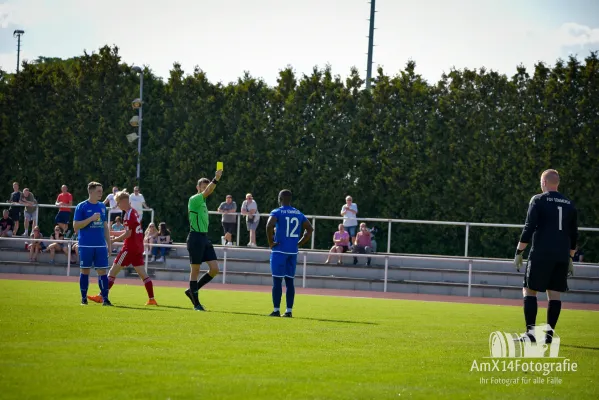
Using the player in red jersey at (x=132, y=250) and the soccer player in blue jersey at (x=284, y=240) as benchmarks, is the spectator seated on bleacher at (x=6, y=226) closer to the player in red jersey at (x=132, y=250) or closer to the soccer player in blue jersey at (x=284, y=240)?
the player in red jersey at (x=132, y=250)

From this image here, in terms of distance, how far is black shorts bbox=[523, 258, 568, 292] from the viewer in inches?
441

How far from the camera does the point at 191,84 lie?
35094mm

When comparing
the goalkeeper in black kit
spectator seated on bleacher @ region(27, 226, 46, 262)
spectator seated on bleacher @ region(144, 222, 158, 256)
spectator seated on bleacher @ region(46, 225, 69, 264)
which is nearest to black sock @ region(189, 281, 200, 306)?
the goalkeeper in black kit

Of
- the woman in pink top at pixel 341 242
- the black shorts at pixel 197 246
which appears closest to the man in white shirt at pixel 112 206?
the woman in pink top at pixel 341 242

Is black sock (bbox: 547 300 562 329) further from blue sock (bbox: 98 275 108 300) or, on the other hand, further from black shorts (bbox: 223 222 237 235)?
black shorts (bbox: 223 222 237 235)

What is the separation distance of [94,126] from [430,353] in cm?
2792

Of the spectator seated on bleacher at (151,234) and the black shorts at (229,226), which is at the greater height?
the black shorts at (229,226)

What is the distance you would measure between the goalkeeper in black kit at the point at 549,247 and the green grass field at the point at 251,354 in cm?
66

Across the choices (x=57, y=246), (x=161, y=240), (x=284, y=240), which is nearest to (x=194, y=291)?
(x=284, y=240)

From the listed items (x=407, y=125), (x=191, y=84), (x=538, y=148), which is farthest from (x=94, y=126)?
(x=538, y=148)

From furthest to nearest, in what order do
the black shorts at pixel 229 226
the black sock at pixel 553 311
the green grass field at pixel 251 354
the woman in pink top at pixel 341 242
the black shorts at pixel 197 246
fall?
1. the black shorts at pixel 229 226
2. the woman in pink top at pixel 341 242
3. the black shorts at pixel 197 246
4. the black sock at pixel 553 311
5. the green grass field at pixel 251 354

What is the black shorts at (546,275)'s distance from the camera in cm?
1121

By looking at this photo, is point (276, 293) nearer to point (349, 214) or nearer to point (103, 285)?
point (103, 285)

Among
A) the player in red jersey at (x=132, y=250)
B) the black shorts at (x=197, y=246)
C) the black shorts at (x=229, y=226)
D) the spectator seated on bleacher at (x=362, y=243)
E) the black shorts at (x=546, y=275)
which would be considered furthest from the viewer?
the black shorts at (x=229, y=226)
